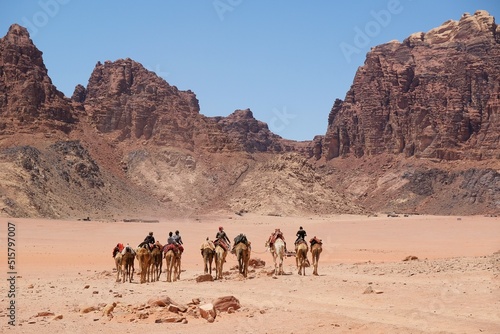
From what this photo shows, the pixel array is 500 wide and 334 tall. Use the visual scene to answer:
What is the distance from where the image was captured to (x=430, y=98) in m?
170

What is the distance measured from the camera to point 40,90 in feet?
344

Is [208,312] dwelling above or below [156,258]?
below

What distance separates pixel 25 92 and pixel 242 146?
54750 mm

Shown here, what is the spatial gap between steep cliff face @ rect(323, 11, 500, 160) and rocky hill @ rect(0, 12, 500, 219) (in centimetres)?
39

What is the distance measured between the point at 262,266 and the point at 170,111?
10396cm

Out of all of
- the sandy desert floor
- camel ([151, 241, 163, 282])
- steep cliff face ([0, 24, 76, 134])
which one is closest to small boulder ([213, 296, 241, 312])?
the sandy desert floor

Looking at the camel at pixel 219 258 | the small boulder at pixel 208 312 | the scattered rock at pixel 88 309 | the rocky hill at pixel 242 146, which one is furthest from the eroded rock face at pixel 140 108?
the small boulder at pixel 208 312

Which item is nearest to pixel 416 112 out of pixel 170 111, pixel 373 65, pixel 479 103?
pixel 479 103

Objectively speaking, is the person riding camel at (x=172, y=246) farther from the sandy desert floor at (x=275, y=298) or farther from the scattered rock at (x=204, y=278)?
the scattered rock at (x=204, y=278)

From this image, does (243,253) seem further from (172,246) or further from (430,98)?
(430,98)

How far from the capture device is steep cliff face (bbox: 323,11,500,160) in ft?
525

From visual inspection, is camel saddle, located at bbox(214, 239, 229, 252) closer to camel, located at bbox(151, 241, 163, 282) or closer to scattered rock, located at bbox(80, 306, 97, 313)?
camel, located at bbox(151, 241, 163, 282)

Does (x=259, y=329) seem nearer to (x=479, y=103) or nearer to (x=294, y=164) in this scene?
(x=294, y=164)

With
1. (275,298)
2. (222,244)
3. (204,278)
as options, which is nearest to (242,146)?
(222,244)
